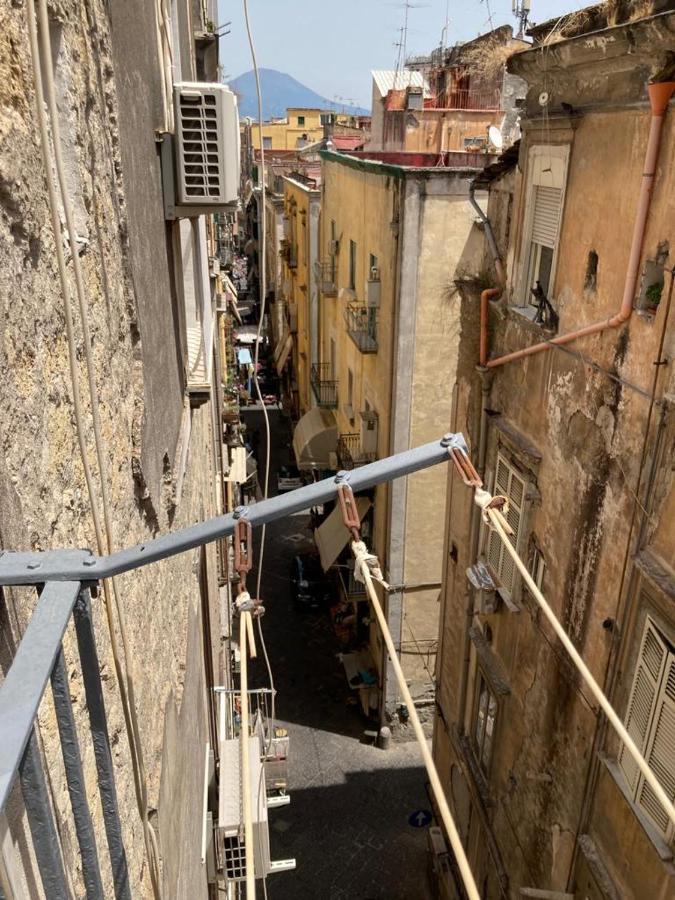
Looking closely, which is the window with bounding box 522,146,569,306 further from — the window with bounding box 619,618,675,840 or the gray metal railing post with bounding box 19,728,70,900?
the gray metal railing post with bounding box 19,728,70,900

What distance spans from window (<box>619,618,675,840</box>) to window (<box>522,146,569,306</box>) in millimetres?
3697

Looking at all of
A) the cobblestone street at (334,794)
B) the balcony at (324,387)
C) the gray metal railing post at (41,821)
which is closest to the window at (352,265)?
the balcony at (324,387)

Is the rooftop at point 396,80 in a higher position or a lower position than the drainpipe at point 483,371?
higher

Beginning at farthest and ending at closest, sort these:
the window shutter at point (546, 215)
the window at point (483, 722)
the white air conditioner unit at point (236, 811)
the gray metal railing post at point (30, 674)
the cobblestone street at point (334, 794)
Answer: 1. the cobblestone street at point (334, 794)
2. the window at point (483, 722)
3. the white air conditioner unit at point (236, 811)
4. the window shutter at point (546, 215)
5. the gray metal railing post at point (30, 674)

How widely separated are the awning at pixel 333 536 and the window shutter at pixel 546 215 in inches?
386

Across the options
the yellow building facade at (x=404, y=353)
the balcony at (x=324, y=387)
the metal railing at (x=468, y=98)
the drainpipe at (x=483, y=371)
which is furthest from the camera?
the metal railing at (x=468, y=98)

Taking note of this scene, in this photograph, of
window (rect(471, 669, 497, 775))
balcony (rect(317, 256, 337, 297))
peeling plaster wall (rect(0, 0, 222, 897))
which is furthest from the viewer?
balcony (rect(317, 256, 337, 297))

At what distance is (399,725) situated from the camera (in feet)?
52.4

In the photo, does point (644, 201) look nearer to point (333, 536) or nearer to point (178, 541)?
point (178, 541)

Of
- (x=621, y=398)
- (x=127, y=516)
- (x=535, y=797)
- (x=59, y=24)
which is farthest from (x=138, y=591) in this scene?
(x=535, y=797)

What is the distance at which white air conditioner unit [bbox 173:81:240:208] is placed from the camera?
477cm

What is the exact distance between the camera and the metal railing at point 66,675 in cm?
155

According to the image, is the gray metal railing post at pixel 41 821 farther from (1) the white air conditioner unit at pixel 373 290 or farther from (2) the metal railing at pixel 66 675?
(1) the white air conditioner unit at pixel 373 290

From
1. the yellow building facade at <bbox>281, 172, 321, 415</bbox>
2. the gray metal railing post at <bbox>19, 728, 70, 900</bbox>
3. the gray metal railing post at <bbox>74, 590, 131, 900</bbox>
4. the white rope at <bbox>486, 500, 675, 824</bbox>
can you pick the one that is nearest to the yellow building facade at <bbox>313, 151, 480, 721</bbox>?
the yellow building facade at <bbox>281, 172, 321, 415</bbox>
